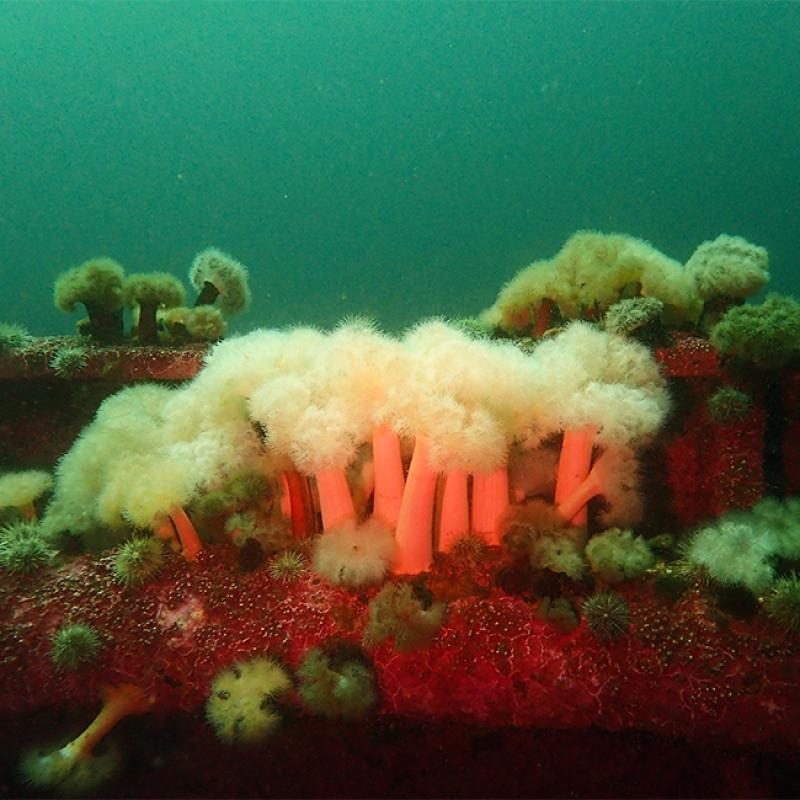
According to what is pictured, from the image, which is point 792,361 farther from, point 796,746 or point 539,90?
point 539,90

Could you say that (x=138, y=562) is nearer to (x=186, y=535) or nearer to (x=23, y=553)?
(x=186, y=535)

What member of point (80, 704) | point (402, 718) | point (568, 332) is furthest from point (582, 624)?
point (80, 704)

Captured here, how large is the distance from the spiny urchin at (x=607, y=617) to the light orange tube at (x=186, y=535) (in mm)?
3099

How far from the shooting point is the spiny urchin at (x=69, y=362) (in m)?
5.93

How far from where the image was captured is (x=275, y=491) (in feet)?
16.0

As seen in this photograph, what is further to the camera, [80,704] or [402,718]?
[80,704]

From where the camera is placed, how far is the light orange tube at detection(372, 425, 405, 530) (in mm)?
4391

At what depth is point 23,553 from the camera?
4512 millimetres

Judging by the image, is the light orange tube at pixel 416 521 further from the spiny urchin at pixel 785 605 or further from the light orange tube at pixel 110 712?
the spiny urchin at pixel 785 605

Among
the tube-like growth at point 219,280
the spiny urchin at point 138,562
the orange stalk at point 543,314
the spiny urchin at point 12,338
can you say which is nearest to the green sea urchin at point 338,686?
the spiny urchin at point 138,562

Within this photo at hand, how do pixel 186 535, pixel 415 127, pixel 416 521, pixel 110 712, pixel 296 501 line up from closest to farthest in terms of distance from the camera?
1. pixel 110 712
2. pixel 416 521
3. pixel 186 535
4. pixel 296 501
5. pixel 415 127

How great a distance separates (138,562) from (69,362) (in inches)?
110

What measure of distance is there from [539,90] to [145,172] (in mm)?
34315

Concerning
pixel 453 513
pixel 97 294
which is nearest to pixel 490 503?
pixel 453 513
